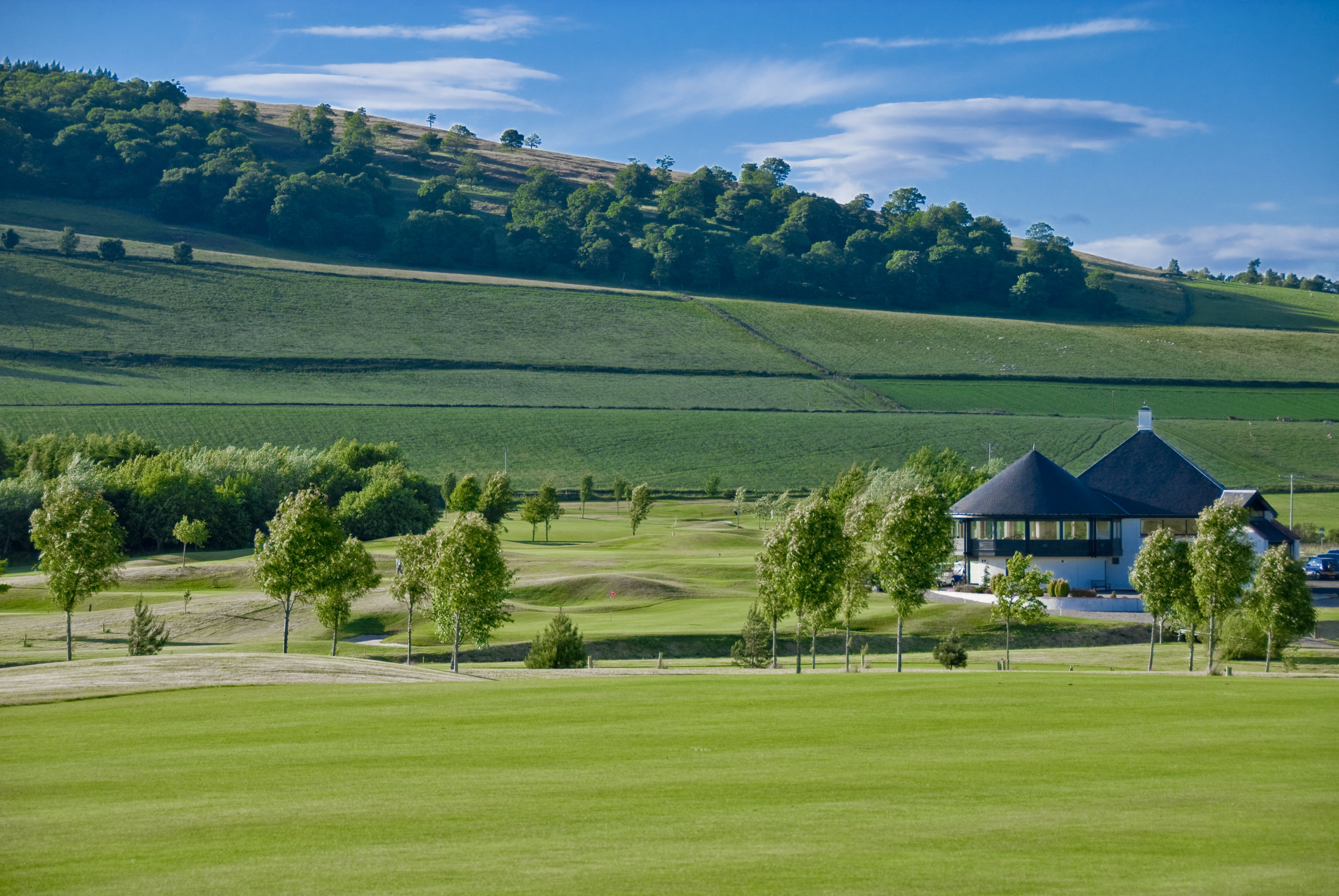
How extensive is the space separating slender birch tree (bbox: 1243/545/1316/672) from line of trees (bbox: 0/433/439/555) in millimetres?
51597

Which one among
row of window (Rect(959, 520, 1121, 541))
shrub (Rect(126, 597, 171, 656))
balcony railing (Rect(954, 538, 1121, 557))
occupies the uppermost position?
row of window (Rect(959, 520, 1121, 541))

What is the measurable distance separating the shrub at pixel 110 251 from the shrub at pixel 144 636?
124809mm

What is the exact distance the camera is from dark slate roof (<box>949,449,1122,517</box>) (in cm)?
6281

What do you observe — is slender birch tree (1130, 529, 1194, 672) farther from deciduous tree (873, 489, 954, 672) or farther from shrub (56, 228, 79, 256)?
shrub (56, 228, 79, 256)

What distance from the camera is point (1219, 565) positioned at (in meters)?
→ 40.6

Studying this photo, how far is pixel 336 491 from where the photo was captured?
9419 centimetres

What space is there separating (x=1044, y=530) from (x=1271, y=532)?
12973mm

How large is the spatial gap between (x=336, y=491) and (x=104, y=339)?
56688 millimetres

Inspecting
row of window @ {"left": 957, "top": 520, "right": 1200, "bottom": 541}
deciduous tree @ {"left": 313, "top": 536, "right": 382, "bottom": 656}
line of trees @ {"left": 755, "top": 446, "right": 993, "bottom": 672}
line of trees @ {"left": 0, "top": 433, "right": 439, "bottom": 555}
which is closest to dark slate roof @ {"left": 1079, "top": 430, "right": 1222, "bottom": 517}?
row of window @ {"left": 957, "top": 520, "right": 1200, "bottom": 541}

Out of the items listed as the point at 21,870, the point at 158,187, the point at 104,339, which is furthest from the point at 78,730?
the point at 158,187

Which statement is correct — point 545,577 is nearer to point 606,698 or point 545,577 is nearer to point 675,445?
point 606,698

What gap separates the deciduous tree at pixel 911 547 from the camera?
4219 centimetres

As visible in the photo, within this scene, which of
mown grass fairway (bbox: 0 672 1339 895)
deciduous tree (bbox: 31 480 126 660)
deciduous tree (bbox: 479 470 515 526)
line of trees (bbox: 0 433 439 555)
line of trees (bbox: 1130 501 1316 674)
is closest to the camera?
mown grass fairway (bbox: 0 672 1339 895)

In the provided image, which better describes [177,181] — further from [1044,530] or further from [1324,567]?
[1324,567]
